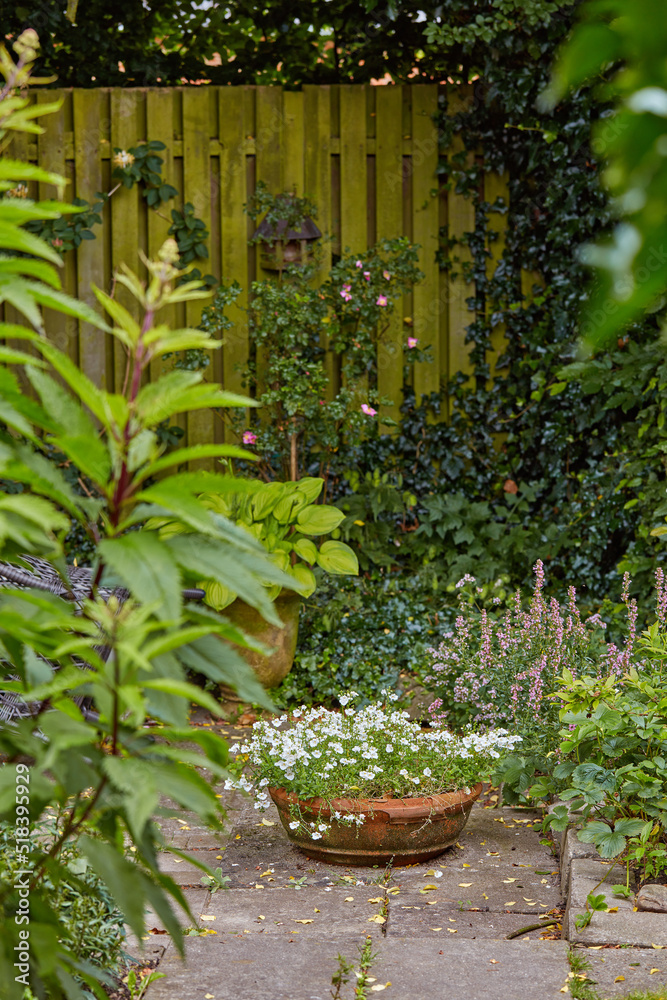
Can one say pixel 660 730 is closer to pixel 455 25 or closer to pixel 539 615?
pixel 539 615

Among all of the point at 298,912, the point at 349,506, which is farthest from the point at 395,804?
the point at 349,506

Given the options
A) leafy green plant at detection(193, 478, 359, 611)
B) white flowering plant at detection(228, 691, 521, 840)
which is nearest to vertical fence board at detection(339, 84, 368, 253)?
leafy green plant at detection(193, 478, 359, 611)

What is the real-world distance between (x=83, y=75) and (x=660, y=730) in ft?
16.5

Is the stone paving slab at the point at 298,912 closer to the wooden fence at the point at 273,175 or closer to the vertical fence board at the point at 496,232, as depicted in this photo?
the wooden fence at the point at 273,175

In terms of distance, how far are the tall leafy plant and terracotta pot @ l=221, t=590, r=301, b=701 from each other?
313 centimetres

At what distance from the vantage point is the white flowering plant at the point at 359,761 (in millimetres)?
2840

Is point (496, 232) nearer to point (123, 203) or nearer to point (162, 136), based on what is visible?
point (162, 136)

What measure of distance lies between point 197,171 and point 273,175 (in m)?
0.41

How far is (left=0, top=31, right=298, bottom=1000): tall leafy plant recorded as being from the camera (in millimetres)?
924

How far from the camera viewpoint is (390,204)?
5301mm

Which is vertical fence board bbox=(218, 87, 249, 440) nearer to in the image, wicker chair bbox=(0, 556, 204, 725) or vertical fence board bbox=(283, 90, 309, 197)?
vertical fence board bbox=(283, 90, 309, 197)

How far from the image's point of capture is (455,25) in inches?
195

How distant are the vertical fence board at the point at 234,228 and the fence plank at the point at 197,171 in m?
0.08

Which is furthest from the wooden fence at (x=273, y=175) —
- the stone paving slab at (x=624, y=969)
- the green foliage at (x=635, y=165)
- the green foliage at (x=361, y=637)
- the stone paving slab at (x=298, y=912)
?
the green foliage at (x=635, y=165)
